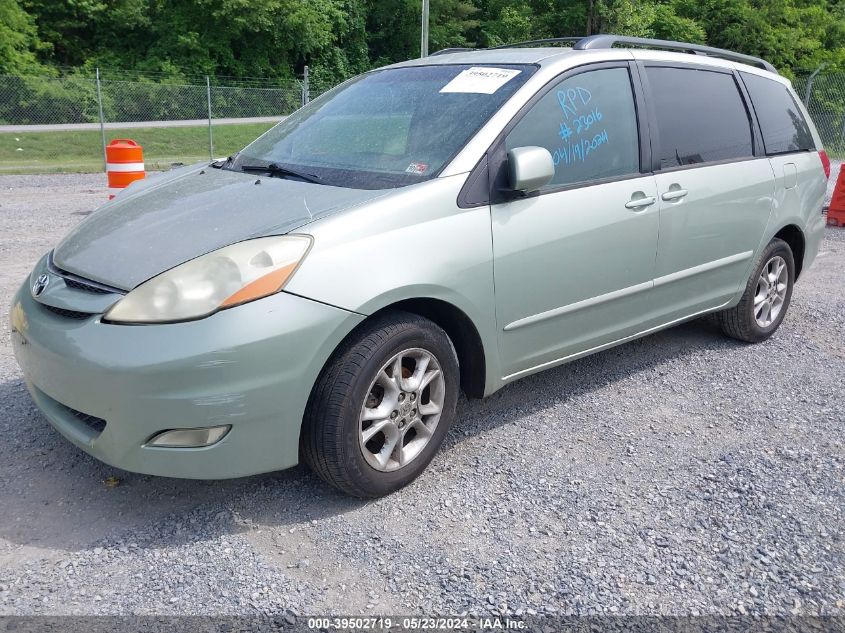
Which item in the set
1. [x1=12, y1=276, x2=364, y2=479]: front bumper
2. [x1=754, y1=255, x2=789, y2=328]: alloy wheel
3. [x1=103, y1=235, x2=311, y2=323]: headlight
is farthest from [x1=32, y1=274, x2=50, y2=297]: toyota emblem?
[x1=754, y1=255, x2=789, y2=328]: alloy wheel

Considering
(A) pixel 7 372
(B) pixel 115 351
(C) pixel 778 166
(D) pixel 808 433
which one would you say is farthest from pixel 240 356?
(C) pixel 778 166

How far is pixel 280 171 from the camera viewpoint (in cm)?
340

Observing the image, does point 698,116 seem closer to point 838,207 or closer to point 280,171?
point 280,171

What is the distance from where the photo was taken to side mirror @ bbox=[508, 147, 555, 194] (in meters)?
3.04

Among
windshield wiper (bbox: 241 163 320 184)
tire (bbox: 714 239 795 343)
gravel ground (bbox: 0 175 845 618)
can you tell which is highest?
windshield wiper (bbox: 241 163 320 184)

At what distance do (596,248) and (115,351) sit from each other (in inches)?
85.1

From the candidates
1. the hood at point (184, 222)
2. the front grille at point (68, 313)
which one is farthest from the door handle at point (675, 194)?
the front grille at point (68, 313)

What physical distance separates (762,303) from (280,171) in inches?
129

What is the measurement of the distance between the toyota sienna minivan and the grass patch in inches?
512

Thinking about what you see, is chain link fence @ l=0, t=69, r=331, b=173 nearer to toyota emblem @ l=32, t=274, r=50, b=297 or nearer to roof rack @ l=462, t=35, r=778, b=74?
roof rack @ l=462, t=35, r=778, b=74

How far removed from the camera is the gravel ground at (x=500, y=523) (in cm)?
239

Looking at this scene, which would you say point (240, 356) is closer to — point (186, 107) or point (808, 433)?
point (808, 433)

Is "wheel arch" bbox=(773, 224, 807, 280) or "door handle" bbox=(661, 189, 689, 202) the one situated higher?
"door handle" bbox=(661, 189, 689, 202)

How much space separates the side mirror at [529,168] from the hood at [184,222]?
1.87 feet
